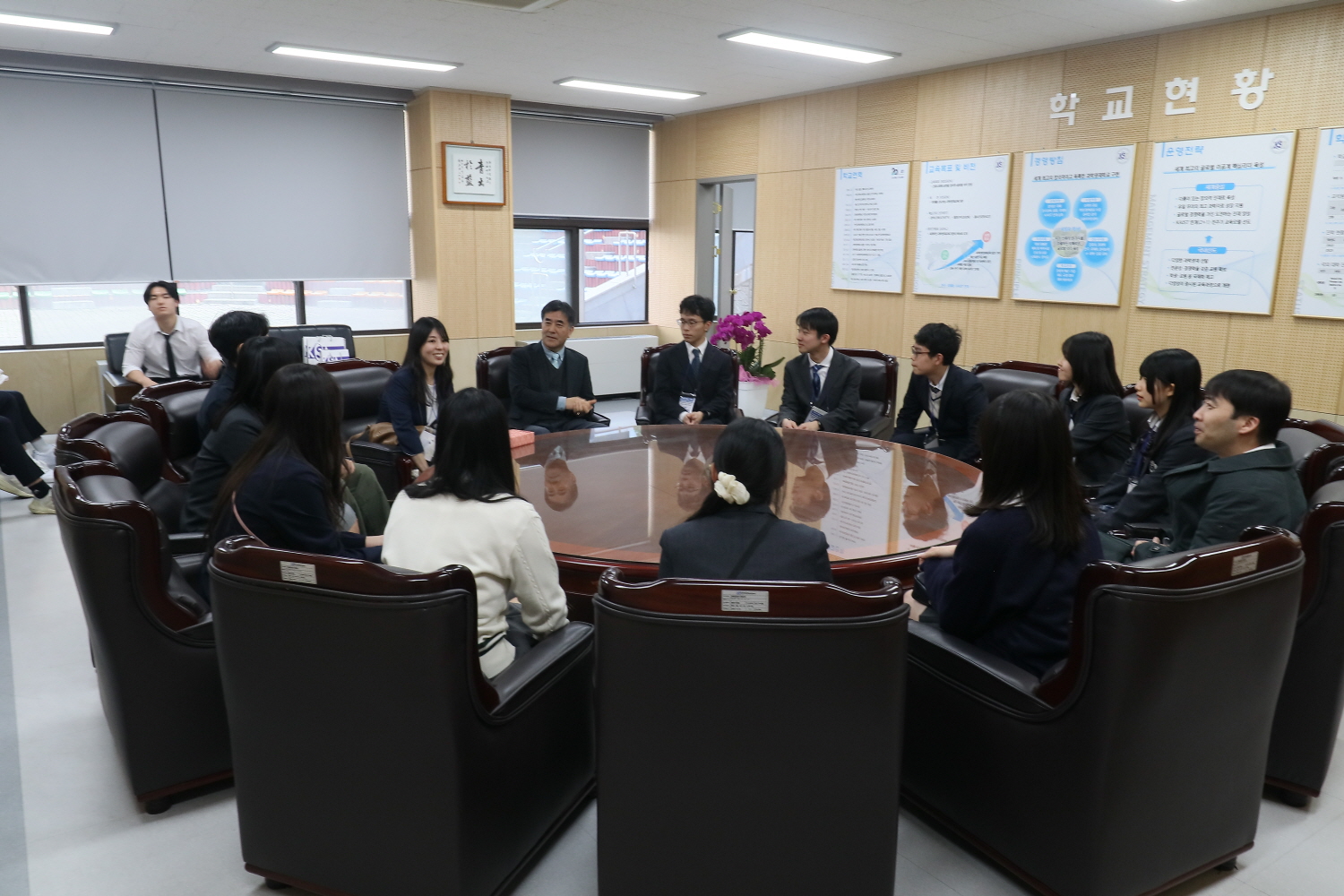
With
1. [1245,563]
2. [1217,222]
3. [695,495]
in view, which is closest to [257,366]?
[695,495]

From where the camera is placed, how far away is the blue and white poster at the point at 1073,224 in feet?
17.8

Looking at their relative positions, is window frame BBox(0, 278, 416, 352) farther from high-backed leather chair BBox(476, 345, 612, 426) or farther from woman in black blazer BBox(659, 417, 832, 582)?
woman in black blazer BBox(659, 417, 832, 582)

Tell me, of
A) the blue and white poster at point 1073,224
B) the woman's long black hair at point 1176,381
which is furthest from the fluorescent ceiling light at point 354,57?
the woman's long black hair at point 1176,381

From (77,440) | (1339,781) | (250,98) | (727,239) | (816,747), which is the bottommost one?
(1339,781)

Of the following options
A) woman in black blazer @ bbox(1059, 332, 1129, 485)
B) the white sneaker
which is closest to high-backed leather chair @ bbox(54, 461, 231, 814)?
woman in black blazer @ bbox(1059, 332, 1129, 485)

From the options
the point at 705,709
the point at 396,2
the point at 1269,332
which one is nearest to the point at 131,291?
the point at 396,2

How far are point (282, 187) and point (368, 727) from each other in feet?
21.8

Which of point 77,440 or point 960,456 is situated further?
point 960,456

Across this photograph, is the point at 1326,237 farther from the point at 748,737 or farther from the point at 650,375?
the point at 748,737

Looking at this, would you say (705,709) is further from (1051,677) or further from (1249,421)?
(1249,421)

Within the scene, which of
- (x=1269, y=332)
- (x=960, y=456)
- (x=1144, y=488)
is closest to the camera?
(x=1144, y=488)

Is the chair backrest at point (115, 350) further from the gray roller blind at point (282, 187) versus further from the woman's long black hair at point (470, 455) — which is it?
the woman's long black hair at point (470, 455)

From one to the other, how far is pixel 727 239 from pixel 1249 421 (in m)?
6.90

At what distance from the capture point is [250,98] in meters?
7.08
